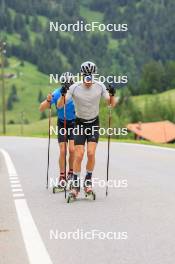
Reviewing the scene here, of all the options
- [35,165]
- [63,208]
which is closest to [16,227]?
[63,208]

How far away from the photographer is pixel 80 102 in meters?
10.2

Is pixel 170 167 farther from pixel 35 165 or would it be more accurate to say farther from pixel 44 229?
pixel 44 229

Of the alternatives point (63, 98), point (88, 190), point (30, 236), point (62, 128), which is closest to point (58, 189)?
point (62, 128)

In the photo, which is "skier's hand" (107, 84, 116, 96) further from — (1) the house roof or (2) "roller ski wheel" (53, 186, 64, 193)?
(1) the house roof

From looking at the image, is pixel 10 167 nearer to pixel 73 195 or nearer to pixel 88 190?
pixel 88 190

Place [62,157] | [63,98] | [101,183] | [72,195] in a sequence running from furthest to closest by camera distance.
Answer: [101,183], [62,157], [63,98], [72,195]

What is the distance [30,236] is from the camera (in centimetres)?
734

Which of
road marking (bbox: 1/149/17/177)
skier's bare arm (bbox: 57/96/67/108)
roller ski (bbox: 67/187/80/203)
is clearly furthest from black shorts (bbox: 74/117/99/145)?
road marking (bbox: 1/149/17/177)

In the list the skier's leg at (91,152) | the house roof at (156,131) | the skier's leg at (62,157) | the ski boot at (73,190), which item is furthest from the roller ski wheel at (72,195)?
the house roof at (156,131)

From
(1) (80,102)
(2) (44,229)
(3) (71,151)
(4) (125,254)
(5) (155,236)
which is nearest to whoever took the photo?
(4) (125,254)

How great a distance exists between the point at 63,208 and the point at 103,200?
1075 millimetres

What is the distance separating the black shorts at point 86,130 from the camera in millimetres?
10398

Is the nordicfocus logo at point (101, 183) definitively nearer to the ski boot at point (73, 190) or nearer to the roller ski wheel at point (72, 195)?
the ski boot at point (73, 190)

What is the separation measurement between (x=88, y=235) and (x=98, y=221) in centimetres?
105
